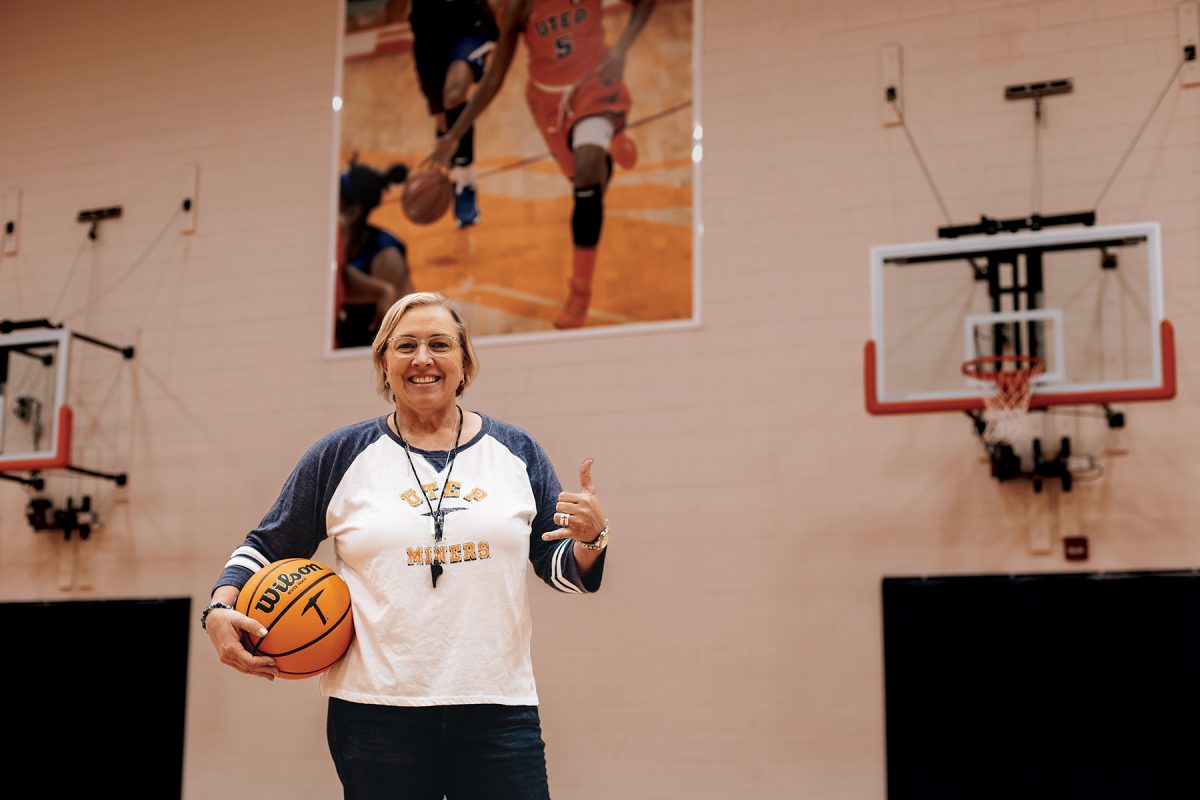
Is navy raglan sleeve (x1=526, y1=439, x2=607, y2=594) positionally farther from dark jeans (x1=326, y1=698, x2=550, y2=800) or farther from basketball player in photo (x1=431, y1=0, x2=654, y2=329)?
basketball player in photo (x1=431, y1=0, x2=654, y2=329)

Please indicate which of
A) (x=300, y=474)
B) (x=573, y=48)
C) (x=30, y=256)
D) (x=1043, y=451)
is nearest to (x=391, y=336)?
(x=300, y=474)

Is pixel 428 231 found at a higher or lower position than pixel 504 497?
higher

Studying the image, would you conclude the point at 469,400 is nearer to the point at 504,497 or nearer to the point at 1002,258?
the point at 1002,258

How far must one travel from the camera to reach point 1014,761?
5.33m

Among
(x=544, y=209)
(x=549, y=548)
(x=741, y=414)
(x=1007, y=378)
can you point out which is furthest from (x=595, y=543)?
(x=544, y=209)

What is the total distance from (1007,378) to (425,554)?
124 inches

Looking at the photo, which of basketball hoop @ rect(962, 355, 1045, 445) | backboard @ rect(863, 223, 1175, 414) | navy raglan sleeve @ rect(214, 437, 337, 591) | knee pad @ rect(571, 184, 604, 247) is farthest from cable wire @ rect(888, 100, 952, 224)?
navy raglan sleeve @ rect(214, 437, 337, 591)

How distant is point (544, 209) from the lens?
6418mm

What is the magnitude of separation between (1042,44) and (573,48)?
222 cm

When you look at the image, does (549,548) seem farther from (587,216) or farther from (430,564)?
(587,216)

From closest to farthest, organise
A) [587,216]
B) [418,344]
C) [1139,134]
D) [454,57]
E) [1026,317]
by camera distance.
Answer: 1. [418,344]
2. [1026,317]
3. [1139,134]
4. [587,216]
5. [454,57]

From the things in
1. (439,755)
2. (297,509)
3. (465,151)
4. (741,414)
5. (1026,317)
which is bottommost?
(439,755)

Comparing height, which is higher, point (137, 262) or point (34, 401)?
point (137, 262)

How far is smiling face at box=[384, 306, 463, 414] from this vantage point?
2.66 m
